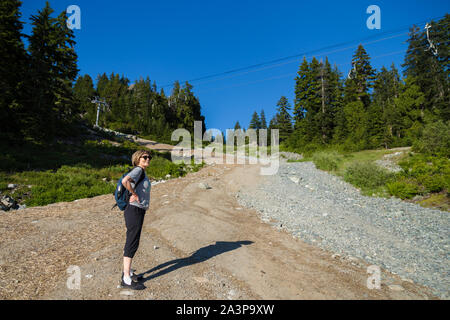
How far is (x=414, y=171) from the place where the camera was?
45.3 feet

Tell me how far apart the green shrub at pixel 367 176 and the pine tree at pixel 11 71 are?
23.9m

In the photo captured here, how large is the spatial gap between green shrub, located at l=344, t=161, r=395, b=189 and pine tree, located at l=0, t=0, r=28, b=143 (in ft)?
78.6

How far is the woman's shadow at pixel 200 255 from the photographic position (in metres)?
4.39

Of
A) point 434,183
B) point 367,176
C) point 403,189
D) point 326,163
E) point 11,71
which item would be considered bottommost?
point 403,189

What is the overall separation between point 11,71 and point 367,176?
27531 millimetres

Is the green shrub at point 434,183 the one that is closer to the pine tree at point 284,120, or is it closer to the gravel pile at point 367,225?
the gravel pile at point 367,225

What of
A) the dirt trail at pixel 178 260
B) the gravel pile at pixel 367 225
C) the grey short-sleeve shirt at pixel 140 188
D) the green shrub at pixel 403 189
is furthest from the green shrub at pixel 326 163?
the grey short-sleeve shirt at pixel 140 188

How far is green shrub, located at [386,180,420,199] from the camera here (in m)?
12.1

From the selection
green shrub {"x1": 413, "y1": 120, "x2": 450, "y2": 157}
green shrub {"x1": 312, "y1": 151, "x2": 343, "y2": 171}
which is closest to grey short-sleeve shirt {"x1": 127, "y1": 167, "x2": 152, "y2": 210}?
green shrub {"x1": 312, "y1": 151, "x2": 343, "y2": 171}

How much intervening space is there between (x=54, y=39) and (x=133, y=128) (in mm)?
28236

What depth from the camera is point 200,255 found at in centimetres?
518

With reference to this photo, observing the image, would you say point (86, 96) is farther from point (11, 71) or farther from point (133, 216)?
point (133, 216)

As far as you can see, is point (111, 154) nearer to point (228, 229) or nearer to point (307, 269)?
point (228, 229)

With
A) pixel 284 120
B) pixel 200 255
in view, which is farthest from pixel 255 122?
pixel 200 255
